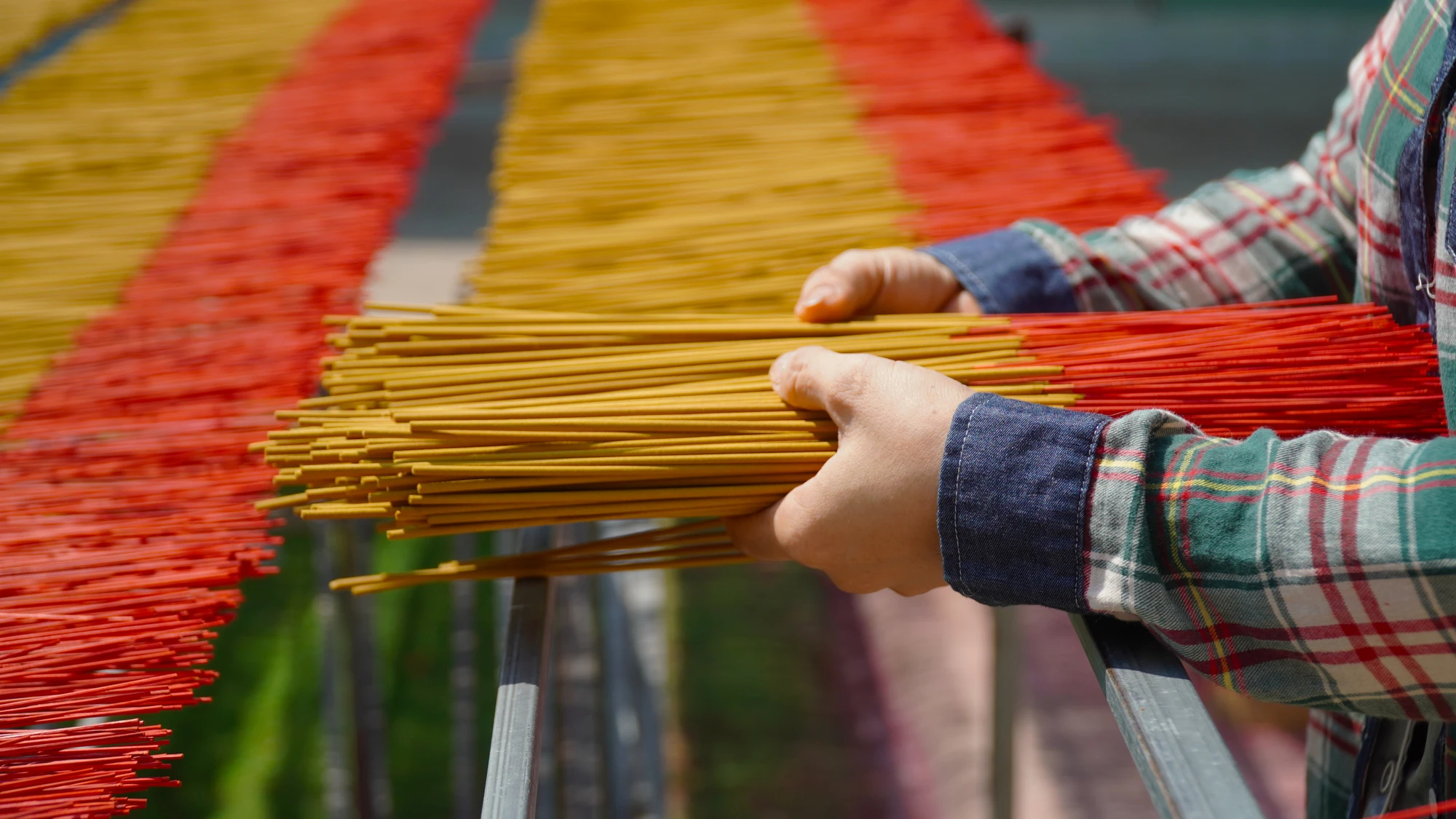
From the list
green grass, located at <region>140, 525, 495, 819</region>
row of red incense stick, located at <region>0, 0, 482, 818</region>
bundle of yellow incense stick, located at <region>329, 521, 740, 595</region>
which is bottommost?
green grass, located at <region>140, 525, 495, 819</region>

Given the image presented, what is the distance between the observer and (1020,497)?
76cm

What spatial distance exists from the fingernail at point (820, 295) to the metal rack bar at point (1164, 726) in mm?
346

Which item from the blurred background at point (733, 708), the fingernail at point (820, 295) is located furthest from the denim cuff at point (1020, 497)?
→ the blurred background at point (733, 708)

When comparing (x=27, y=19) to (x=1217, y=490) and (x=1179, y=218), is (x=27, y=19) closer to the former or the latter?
(x=1179, y=218)

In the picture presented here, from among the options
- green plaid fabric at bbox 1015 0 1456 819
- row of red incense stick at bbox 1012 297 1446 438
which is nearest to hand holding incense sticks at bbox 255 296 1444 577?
row of red incense stick at bbox 1012 297 1446 438

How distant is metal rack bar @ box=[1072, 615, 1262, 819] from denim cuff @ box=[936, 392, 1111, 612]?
0.17 feet

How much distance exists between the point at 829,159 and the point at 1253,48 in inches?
193

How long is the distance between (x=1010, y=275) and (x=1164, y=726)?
476 millimetres

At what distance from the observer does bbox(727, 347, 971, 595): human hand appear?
0.79 m

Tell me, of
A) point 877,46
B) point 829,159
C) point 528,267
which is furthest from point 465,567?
point 877,46

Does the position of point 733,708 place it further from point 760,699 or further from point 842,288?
point 842,288

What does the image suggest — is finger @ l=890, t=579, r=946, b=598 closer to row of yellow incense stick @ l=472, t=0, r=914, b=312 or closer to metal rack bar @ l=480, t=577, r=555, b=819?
metal rack bar @ l=480, t=577, r=555, b=819

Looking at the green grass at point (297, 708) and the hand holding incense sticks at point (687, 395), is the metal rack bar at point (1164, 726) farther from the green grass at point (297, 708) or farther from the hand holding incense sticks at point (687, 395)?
the green grass at point (297, 708)

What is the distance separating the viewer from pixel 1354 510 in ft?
2.32
